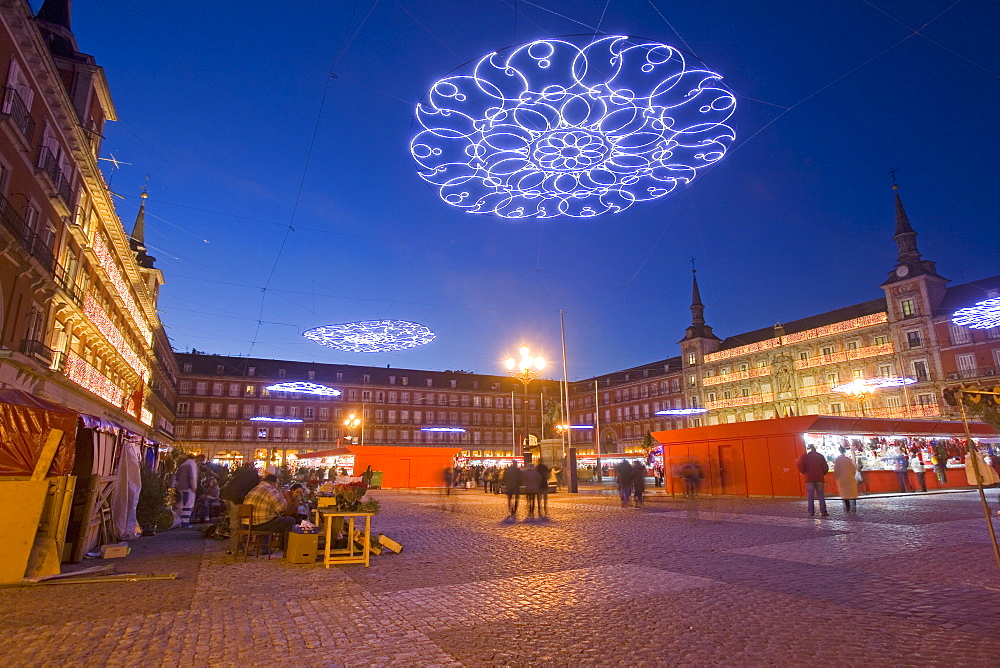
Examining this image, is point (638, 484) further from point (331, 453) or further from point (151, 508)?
point (331, 453)

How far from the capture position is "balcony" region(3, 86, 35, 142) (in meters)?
14.2

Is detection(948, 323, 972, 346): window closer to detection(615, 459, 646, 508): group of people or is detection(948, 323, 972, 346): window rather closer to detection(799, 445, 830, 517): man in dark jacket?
detection(615, 459, 646, 508): group of people

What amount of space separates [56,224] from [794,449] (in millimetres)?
25679

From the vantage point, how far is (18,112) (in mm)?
14836

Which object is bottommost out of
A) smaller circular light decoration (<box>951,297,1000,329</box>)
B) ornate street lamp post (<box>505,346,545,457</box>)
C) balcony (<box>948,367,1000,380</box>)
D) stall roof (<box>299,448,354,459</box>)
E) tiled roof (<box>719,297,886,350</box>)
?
stall roof (<box>299,448,354,459</box>)

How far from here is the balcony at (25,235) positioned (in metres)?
14.2

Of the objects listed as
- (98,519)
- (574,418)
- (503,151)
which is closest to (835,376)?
(574,418)

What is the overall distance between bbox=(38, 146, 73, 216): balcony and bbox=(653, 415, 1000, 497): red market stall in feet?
77.4

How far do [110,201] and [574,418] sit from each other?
7326 centimetres

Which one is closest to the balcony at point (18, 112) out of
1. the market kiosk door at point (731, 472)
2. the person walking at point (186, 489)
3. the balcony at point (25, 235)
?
the balcony at point (25, 235)

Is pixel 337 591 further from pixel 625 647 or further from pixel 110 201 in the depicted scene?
pixel 110 201

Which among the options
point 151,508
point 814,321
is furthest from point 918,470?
point 814,321

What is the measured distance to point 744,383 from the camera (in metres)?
58.1

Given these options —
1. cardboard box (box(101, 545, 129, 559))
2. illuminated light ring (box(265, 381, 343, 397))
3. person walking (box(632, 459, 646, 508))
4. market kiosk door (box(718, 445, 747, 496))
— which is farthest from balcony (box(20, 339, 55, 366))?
market kiosk door (box(718, 445, 747, 496))
